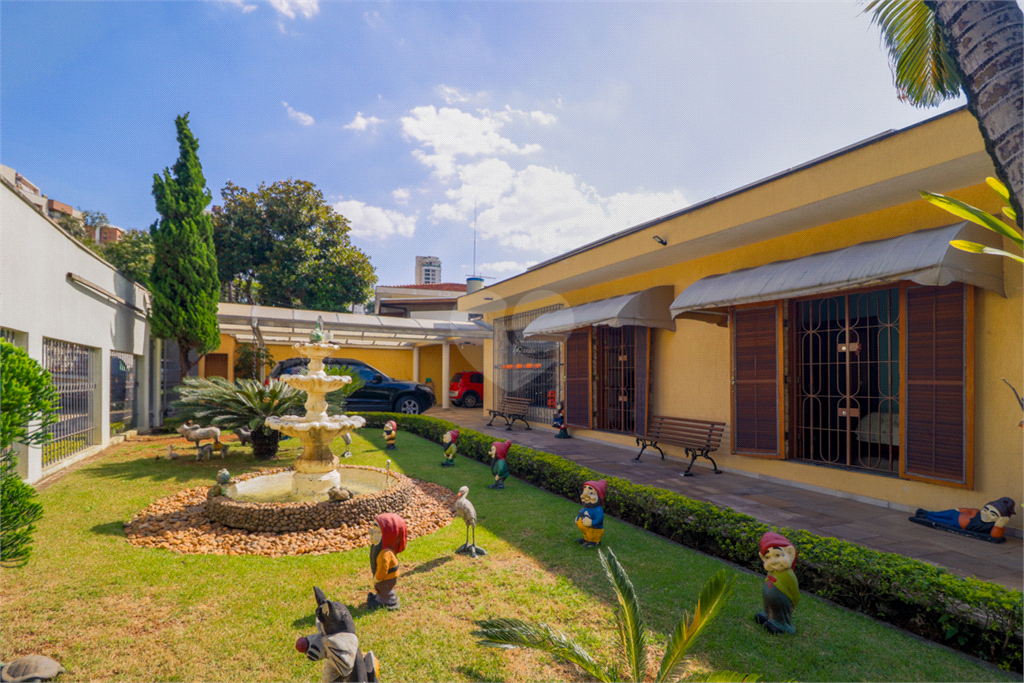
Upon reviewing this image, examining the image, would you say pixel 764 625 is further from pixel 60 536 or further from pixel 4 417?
pixel 60 536

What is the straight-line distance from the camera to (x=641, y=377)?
33.7 feet

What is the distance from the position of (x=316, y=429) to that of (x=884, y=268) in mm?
6551

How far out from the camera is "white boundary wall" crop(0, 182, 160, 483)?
6031 millimetres

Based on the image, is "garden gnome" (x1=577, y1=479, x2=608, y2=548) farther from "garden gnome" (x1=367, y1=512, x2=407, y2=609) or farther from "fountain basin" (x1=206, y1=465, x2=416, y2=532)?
"fountain basin" (x1=206, y1=465, x2=416, y2=532)

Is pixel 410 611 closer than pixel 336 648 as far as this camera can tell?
No

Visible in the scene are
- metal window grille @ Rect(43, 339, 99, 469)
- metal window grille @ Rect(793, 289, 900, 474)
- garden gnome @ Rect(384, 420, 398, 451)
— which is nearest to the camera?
metal window grille @ Rect(793, 289, 900, 474)

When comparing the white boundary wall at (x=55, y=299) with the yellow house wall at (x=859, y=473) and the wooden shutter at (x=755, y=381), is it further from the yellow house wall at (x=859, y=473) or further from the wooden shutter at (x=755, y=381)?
the yellow house wall at (x=859, y=473)

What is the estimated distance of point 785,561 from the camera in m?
3.38

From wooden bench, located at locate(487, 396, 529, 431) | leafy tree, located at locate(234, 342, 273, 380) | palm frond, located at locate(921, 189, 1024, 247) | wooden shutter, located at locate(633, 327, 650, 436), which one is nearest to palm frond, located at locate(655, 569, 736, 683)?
palm frond, located at locate(921, 189, 1024, 247)

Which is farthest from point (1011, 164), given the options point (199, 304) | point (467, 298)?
point (467, 298)

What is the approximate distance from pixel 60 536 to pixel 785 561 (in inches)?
251

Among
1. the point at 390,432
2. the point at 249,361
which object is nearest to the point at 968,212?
the point at 390,432

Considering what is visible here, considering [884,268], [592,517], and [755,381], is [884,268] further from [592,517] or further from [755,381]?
[592,517]

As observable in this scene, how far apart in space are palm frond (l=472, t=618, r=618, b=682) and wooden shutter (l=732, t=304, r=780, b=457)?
5939 mm
